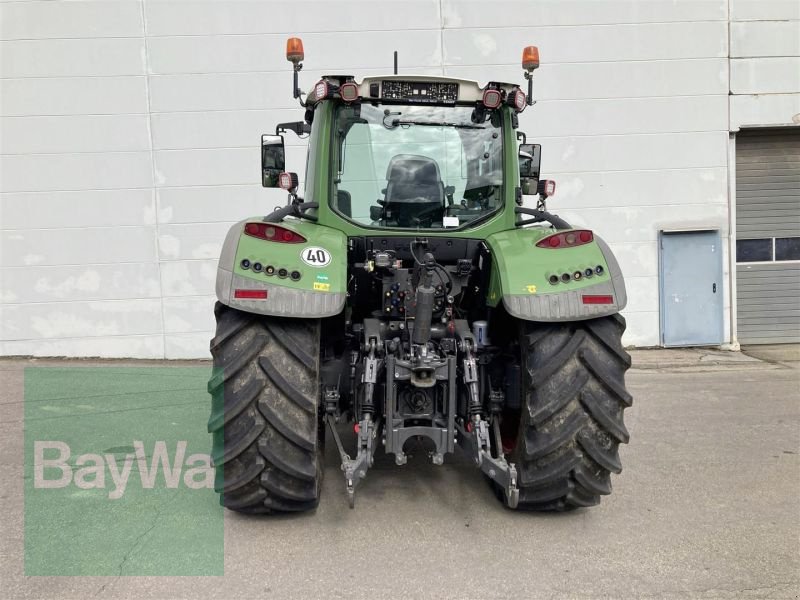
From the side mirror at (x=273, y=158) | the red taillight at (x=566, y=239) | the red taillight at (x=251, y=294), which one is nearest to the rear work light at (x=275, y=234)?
the red taillight at (x=251, y=294)

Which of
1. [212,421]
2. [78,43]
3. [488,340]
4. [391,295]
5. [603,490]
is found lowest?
[603,490]

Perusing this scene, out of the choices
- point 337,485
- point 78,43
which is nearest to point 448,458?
point 337,485

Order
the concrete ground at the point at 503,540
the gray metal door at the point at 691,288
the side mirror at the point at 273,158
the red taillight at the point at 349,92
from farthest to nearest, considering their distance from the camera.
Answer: the gray metal door at the point at 691,288 → the side mirror at the point at 273,158 → the red taillight at the point at 349,92 → the concrete ground at the point at 503,540

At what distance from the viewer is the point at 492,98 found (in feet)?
14.3

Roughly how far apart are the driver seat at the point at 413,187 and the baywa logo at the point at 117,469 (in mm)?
2158

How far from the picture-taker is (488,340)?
4273 millimetres

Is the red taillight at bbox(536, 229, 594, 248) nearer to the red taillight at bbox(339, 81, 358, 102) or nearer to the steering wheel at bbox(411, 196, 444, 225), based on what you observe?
the steering wheel at bbox(411, 196, 444, 225)

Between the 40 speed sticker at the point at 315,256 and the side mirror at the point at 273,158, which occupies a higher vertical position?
the side mirror at the point at 273,158

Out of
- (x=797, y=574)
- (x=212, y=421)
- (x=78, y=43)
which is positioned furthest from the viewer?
(x=78, y=43)

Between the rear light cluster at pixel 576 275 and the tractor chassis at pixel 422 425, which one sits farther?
the rear light cluster at pixel 576 275

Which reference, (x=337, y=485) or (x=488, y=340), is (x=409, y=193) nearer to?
(x=488, y=340)

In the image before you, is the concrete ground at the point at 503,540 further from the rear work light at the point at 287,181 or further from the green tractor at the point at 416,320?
the rear work light at the point at 287,181

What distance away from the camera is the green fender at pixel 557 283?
12.1ft

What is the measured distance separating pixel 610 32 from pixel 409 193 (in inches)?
265
